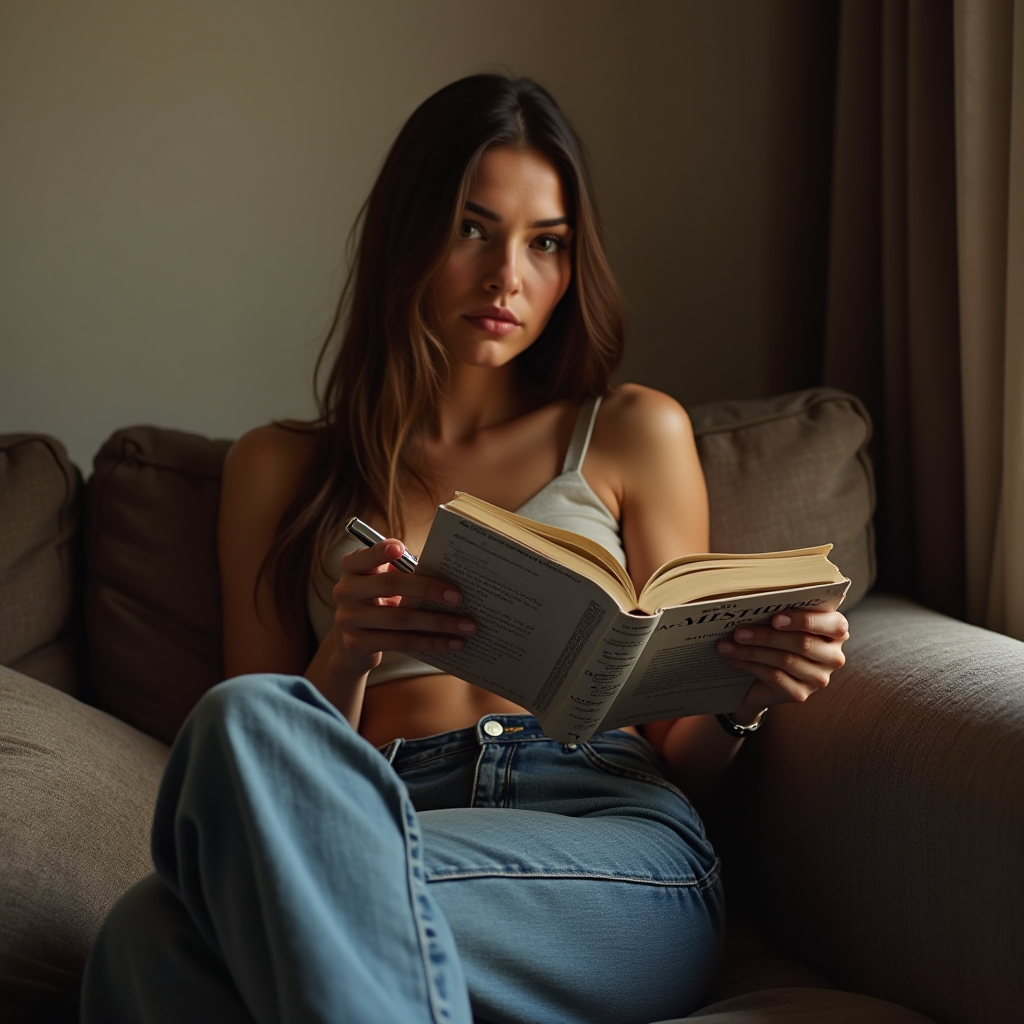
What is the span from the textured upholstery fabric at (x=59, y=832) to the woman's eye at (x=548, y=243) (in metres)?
0.81

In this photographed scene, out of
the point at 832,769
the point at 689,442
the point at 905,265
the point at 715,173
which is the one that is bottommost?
the point at 832,769

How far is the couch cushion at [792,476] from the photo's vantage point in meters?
1.51

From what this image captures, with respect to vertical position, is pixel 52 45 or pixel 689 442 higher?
pixel 52 45

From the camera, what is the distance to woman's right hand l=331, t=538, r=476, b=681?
0.99 m

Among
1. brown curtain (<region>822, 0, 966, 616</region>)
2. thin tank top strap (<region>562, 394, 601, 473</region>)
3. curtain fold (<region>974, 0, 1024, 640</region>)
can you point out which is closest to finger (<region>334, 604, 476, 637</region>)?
thin tank top strap (<region>562, 394, 601, 473</region>)

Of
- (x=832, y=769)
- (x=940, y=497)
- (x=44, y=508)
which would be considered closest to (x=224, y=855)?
(x=832, y=769)

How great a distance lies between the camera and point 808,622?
3.40 ft

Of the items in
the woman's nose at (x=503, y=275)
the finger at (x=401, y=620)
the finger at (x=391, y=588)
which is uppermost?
the woman's nose at (x=503, y=275)

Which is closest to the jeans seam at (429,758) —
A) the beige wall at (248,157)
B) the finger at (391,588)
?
the finger at (391,588)

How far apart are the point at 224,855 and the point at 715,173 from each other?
5.20ft

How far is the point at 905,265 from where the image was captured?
1.75m

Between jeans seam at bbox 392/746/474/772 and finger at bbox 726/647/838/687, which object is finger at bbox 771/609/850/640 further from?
jeans seam at bbox 392/746/474/772

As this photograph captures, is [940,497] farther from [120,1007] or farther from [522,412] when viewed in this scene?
[120,1007]

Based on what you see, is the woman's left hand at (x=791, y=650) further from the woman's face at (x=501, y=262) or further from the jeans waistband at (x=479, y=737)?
the woman's face at (x=501, y=262)
